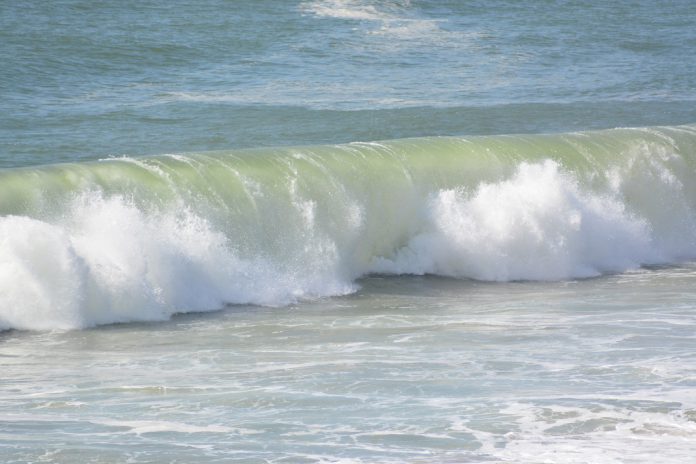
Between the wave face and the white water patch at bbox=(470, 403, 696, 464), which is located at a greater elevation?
the white water patch at bbox=(470, 403, 696, 464)

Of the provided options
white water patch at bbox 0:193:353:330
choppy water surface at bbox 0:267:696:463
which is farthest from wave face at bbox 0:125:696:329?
choppy water surface at bbox 0:267:696:463

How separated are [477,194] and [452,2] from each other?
53.8 feet

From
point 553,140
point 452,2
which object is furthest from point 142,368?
point 452,2

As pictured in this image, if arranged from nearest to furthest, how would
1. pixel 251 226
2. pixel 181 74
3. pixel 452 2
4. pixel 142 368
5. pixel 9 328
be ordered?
pixel 142 368 < pixel 9 328 < pixel 251 226 < pixel 181 74 < pixel 452 2

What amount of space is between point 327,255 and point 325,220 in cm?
38

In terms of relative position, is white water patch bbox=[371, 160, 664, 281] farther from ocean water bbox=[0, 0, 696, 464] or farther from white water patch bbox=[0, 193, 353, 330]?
white water patch bbox=[0, 193, 353, 330]

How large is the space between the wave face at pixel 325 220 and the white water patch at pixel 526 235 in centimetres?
2

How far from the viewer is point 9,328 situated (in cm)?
1034

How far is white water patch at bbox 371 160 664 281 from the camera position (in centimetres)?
1338

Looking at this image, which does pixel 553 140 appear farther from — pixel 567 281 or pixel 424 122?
pixel 424 122

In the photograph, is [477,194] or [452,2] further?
[452,2]

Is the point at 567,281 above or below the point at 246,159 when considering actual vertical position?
below

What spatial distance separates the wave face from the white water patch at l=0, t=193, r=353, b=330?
0.01 m

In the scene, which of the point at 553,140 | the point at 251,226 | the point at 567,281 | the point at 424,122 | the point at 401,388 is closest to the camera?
the point at 401,388
